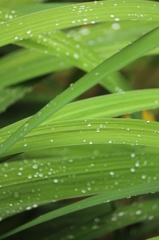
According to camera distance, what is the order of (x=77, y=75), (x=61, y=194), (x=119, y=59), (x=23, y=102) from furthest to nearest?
(x=77, y=75) < (x=23, y=102) < (x=61, y=194) < (x=119, y=59)

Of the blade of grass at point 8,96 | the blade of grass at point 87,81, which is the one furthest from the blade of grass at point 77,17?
the blade of grass at point 8,96

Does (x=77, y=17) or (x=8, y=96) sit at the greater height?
(x=8, y=96)

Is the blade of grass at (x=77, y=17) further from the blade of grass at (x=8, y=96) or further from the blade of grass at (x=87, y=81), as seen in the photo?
the blade of grass at (x=8, y=96)

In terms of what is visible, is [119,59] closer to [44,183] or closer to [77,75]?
[44,183]

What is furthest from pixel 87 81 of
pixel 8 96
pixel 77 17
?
pixel 8 96

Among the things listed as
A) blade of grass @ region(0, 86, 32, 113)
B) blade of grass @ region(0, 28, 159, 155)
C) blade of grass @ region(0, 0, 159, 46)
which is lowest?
blade of grass @ region(0, 28, 159, 155)

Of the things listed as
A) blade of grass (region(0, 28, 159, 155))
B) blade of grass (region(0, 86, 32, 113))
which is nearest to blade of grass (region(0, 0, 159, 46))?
blade of grass (region(0, 28, 159, 155))

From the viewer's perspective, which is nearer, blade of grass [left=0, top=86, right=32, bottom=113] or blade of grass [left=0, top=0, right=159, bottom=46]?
blade of grass [left=0, top=0, right=159, bottom=46]

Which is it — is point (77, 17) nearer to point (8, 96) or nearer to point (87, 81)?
point (87, 81)

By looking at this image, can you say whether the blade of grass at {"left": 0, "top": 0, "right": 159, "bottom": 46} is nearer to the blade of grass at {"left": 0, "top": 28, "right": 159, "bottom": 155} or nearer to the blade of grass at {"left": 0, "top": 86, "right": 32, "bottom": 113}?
the blade of grass at {"left": 0, "top": 28, "right": 159, "bottom": 155}

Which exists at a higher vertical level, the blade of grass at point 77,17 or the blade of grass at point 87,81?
the blade of grass at point 77,17

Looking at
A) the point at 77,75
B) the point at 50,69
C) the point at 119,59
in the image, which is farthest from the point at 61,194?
the point at 77,75
